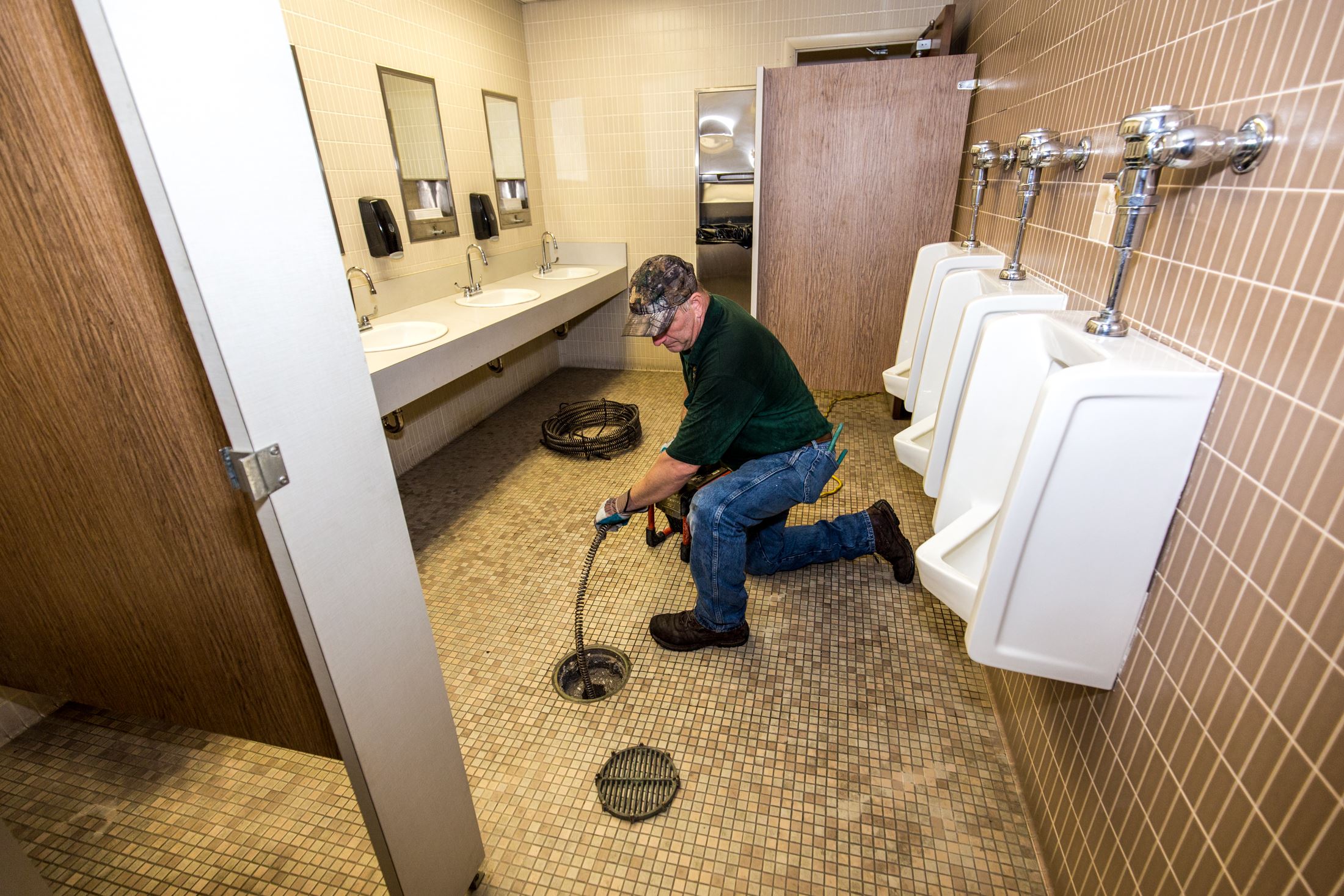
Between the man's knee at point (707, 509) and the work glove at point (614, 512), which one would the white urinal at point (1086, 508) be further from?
the work glove at point (614, 512)

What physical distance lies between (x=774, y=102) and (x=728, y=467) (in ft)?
7.31

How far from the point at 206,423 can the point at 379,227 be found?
7.19 feet

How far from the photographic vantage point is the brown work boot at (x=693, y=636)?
185 centimetres

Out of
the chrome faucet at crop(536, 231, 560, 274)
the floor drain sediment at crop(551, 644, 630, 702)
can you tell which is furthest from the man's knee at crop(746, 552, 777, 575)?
the chrome faucet at crop(536, 231, 560, 274)

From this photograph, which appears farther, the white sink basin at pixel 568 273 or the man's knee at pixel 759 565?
the white sink basin at pixel 568 273

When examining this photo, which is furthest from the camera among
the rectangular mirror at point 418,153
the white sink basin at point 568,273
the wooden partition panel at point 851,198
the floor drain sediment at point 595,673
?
the white sink basin at point 568,273

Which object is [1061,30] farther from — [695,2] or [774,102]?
[695,2]

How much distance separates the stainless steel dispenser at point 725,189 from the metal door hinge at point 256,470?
3293mm

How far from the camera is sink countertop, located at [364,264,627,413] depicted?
2.14 meters

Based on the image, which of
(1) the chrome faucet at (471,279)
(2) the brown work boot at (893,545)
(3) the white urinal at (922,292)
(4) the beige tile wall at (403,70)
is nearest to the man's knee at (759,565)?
(2) the brown work boot at (893,545)

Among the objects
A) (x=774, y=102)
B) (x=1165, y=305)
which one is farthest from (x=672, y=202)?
(x=1165, y=305)

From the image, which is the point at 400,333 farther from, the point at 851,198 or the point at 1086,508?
the point at 1086,508

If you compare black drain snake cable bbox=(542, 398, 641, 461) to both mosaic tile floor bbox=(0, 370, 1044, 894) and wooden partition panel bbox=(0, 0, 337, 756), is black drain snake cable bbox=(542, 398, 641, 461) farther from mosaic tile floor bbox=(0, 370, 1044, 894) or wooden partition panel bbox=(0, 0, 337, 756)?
wooden partition panel bbox=(0, 0, 337, 756)

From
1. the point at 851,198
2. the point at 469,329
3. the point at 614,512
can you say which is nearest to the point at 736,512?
the point at 614,512
